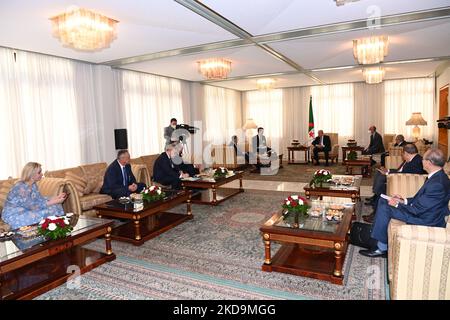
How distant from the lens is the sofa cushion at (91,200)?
202 inches

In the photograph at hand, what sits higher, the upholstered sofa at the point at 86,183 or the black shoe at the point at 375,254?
the upholstered sofa at the point at 86,183

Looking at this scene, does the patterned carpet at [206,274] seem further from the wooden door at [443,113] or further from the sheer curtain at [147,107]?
the wooden door at [443,113]

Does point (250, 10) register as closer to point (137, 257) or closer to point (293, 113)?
point (137, 257)

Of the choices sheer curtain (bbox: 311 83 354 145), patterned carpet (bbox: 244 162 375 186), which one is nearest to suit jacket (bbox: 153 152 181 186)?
patterned carpet (bbox: 244 162 375 186)

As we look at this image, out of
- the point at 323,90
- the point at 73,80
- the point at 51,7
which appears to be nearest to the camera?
the point at 51,7

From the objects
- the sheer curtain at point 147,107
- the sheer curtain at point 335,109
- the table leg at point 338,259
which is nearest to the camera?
the table leg at point 338,259

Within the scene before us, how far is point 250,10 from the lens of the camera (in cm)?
396

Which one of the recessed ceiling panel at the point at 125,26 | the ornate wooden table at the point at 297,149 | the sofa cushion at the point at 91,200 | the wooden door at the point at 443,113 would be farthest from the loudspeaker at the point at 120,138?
the wooden door at the point at 443,113

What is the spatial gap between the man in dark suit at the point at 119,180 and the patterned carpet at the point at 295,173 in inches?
176

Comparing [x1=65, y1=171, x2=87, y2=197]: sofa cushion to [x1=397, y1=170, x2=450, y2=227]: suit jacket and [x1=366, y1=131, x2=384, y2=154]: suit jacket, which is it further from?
[x1=366, y1=131, x2=384, y2=154]: suit jacket

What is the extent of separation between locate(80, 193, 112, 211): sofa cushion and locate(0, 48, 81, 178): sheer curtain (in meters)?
1.50

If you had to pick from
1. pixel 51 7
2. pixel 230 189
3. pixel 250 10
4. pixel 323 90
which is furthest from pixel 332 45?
pixel 323 90

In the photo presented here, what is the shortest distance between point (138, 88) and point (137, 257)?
553 cm
